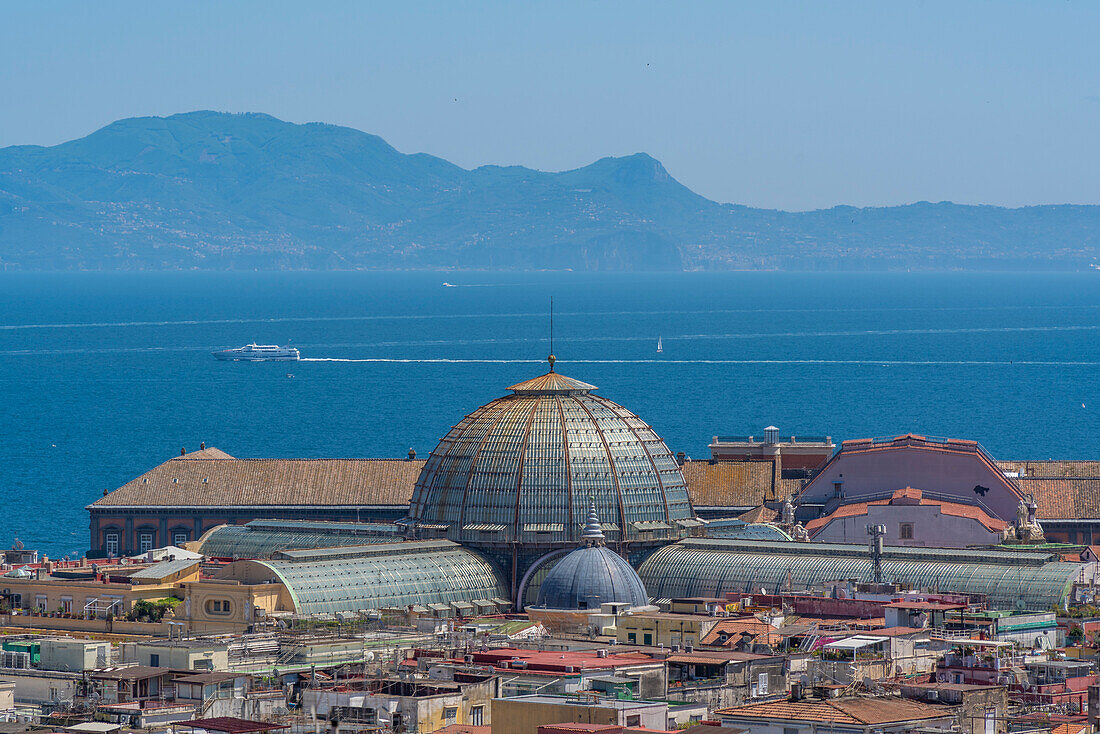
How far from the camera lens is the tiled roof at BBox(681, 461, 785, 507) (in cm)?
13300

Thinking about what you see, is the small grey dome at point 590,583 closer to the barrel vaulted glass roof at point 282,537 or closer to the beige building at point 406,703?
the barrel vaulted glass roof at point 282,537

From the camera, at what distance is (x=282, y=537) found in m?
112

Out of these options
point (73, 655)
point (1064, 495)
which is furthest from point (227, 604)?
point (1064, 495)

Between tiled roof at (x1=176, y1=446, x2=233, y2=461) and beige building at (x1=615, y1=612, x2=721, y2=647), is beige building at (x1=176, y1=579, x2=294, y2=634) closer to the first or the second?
beige building at (x1=615, y1=612, x2=721, y2=647)

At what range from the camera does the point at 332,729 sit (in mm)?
A: 59125

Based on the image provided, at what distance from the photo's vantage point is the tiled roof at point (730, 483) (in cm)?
13300

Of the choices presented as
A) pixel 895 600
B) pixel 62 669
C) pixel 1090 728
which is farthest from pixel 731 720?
pixel 895 600

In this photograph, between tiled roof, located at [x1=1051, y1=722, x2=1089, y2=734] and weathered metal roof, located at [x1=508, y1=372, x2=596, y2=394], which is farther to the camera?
weathered metal roof, located at [x1=508, y1=372, x2=596, y2=394]

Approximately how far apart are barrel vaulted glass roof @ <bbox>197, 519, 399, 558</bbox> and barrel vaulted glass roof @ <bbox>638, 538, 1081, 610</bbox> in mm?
12436

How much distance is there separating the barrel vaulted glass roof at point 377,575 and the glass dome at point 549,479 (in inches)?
71.8

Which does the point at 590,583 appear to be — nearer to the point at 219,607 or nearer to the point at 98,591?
the point at 219,607

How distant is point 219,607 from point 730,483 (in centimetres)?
4535

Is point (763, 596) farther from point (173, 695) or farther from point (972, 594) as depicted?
point (173, 695)

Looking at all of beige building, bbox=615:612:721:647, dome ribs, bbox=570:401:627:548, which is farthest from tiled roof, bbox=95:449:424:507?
beige building, bbox=615:612:721:647
